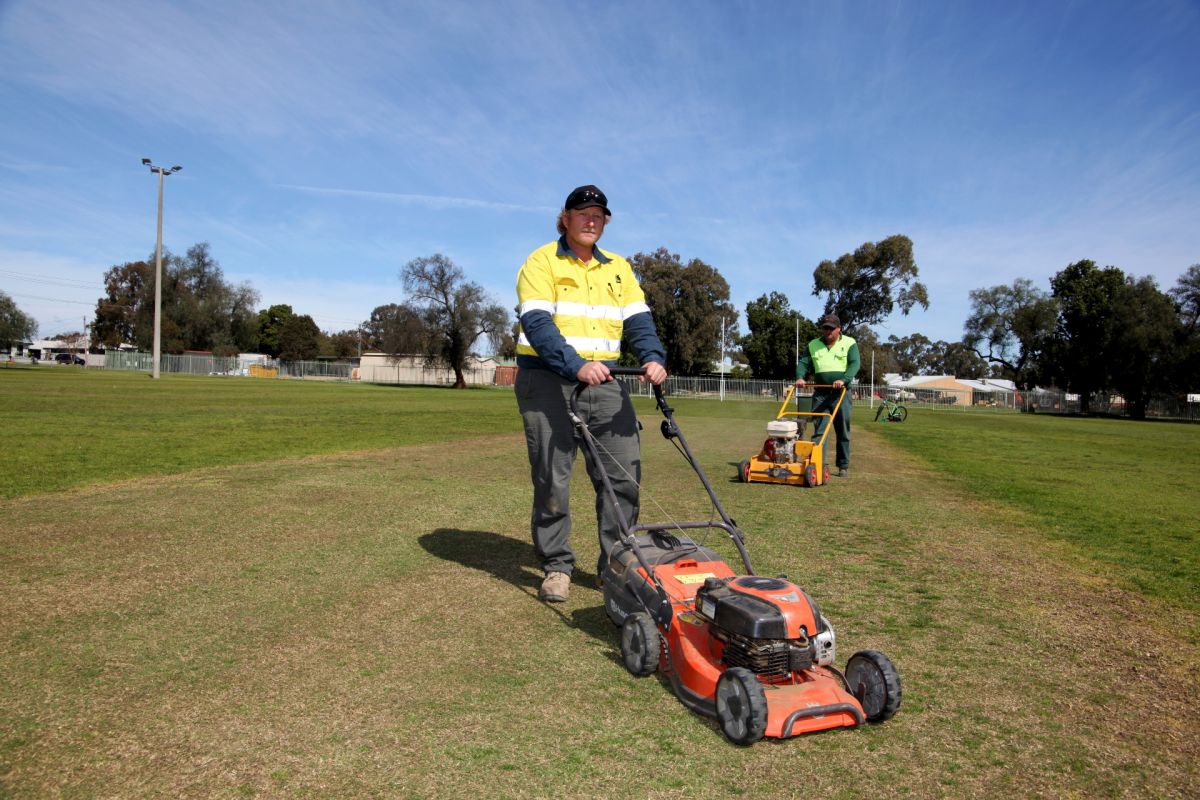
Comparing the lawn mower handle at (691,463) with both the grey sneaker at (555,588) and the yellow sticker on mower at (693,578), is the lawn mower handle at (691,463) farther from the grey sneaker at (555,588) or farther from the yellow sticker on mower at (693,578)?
the grey sneaker at (555,588)

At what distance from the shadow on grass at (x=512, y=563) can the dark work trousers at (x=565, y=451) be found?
0.30 m

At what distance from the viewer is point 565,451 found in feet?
15.3

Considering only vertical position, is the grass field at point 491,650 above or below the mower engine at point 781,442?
below

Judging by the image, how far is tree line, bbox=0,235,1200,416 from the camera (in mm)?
55406

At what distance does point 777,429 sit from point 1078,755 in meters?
6.79

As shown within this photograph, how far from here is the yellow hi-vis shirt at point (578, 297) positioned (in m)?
4.58

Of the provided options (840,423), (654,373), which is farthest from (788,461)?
(654,373)

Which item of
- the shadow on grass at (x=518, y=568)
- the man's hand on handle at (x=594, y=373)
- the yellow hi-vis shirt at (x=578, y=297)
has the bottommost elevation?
the shadow on grass at (x=518, y=568)

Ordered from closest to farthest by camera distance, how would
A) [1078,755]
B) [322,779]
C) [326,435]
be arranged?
1. [322,779]
2. [1078,755]
3. [326,435]

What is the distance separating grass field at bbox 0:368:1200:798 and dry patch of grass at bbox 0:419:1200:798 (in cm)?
2

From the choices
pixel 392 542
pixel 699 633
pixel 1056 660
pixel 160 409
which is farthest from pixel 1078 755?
pixel 160 409

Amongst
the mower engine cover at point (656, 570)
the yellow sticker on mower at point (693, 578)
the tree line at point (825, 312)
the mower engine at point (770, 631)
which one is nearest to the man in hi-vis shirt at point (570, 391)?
the mower engine cover at point (656, 570)

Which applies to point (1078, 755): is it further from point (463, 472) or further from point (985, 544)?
point (463, 472)

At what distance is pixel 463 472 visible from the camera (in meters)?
9.81
